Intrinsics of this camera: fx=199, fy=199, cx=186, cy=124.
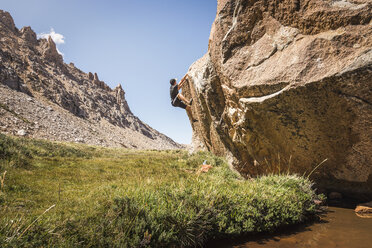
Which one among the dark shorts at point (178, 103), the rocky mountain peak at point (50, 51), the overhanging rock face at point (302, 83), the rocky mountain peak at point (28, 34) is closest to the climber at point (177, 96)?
the dark shorts at point (178, 103)

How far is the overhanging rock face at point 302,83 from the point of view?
15.5ft

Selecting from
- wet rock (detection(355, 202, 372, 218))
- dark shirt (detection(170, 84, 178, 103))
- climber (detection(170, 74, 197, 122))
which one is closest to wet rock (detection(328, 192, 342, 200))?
wet rock (detection(355, 202, 372, 218))

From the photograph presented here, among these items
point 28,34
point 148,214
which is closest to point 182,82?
point 148,214

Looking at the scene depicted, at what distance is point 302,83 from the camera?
518 centimetres

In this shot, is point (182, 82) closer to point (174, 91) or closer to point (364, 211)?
point (174, 91)

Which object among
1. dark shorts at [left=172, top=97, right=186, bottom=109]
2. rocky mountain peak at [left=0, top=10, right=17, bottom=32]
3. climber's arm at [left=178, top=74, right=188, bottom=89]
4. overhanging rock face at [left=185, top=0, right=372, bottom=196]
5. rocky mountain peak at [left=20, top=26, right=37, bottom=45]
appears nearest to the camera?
overhanging rock face at [left=185, top=0, right=372, bottom=196]

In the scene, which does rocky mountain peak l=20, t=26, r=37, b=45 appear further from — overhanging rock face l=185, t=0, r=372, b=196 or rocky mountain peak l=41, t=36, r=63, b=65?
overhanging rock face l=185, t=0, r=372, b=196

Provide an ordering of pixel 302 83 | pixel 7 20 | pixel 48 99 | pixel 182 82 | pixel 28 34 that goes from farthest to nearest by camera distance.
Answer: pixel 28 34 → pixel 7 20 → pixel 48 99 → pixel 182 82 → pixel 302 83

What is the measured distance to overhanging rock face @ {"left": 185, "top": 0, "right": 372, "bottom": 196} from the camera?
15.5 ft

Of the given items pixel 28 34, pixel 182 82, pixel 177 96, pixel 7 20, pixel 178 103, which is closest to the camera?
pixel 182 82

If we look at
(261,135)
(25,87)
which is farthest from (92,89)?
(261,135)

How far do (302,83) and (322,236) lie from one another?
11.6 ft

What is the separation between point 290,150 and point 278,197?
2.22 meters

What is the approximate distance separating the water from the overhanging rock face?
168cm
